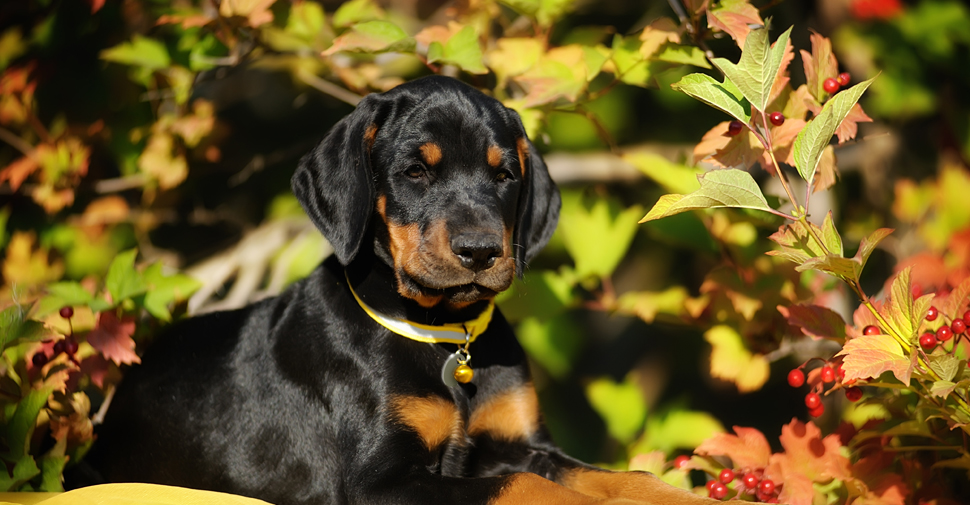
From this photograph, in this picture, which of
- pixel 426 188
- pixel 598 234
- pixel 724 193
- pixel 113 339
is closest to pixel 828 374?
pixel 724 193

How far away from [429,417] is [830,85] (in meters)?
1.78

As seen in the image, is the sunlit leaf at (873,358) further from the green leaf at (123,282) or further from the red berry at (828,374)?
the green leaf at (123,282)

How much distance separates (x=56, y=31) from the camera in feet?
15.3

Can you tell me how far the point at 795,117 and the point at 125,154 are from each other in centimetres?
359

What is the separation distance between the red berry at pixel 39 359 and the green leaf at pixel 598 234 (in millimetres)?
2352

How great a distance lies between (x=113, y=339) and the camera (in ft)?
10.4

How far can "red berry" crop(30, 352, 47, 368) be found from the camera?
3.06 meters

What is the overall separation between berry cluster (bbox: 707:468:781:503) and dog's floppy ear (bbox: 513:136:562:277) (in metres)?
1.04

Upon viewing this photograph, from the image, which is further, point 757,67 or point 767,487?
point 767,487

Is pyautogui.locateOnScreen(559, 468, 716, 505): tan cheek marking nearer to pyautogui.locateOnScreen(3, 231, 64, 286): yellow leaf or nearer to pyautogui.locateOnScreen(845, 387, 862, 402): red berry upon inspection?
pyautogui.locateOnScreen(845, 387, 862, 402): red berry

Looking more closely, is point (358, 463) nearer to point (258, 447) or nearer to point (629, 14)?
point (258, 447)

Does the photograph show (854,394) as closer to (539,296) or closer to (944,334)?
(944,334)

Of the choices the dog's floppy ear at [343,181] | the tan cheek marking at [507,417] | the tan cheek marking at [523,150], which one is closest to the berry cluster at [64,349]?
the dog's floppy ear at [343,181]

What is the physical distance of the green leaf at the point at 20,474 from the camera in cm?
274
